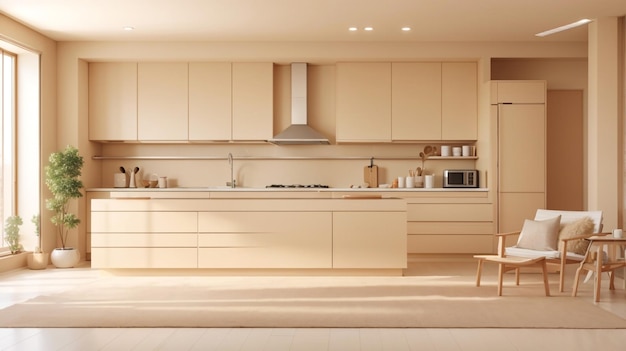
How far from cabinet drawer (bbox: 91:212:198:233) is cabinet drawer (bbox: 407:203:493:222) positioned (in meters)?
2.75

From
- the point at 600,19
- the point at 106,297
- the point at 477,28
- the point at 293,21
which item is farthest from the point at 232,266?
the point at 600,19

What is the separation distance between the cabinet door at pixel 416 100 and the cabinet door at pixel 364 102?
10 centimetres

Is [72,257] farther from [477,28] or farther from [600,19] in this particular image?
[600,19]

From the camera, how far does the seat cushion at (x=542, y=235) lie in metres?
5.58

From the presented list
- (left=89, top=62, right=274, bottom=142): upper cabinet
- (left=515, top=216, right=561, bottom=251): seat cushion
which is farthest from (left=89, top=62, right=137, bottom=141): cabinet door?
(left=515, top=216, right=561, bottom=251): seat cushion

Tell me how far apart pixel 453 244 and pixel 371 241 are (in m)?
1.79

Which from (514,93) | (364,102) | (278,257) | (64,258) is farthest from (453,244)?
(64,258)

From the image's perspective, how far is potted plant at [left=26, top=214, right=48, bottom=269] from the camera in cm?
714

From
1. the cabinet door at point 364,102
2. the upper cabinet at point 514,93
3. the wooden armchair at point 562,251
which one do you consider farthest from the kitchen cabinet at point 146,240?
the upper cabinet at point 514,93

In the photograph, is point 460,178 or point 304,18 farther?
point 460,178

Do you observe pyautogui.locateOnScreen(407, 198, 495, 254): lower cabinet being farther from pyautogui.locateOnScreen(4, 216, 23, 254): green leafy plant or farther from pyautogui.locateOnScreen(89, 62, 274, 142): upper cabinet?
pyautogui.locateOnScreen(4, 216, 23, 254): green leafy plant

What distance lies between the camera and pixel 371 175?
27.5ft

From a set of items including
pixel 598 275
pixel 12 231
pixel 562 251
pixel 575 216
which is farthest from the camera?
pixel 12 231

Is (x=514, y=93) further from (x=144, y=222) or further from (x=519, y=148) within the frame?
(x=144, y=222)
